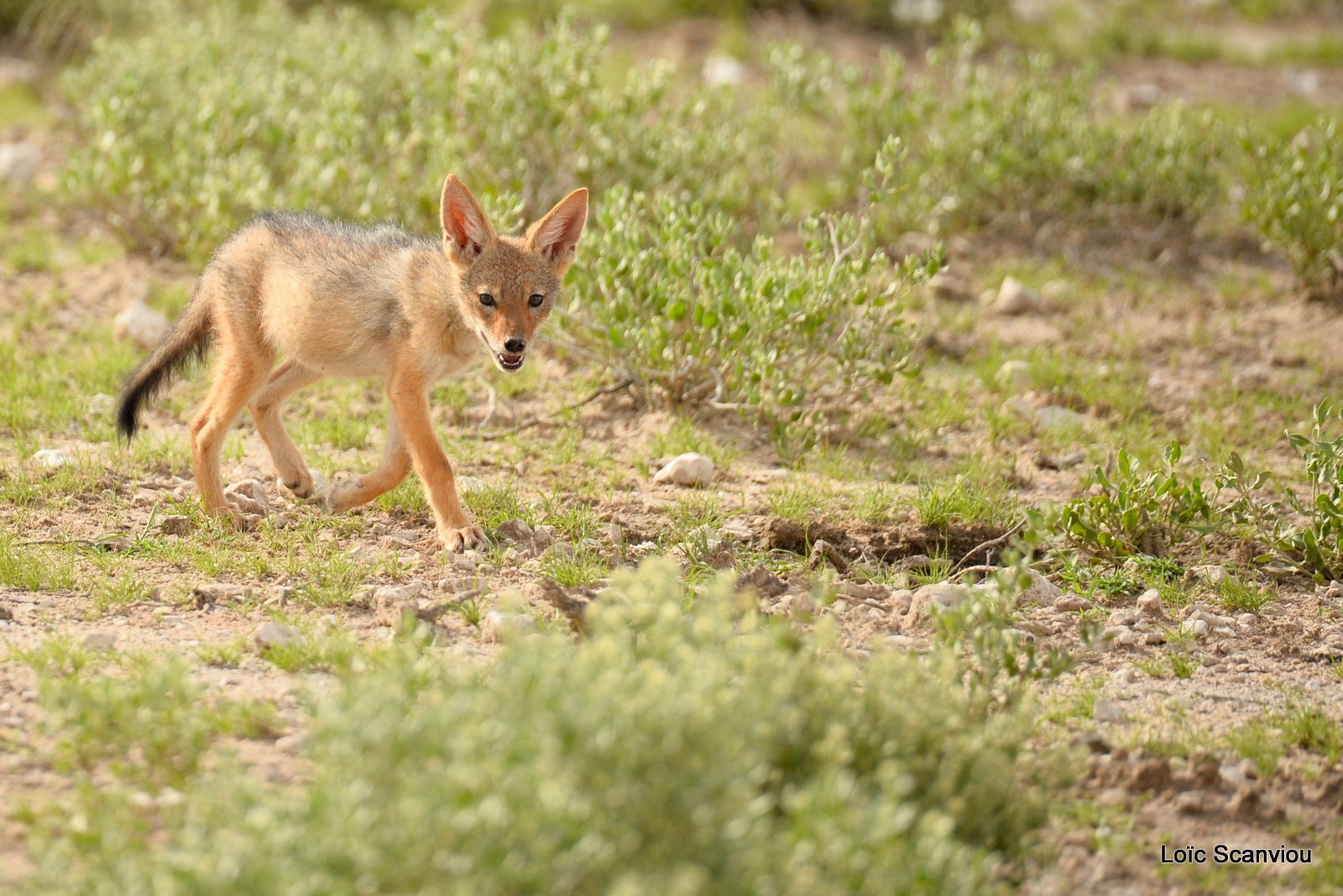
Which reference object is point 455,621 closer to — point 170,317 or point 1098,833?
point 1098,833

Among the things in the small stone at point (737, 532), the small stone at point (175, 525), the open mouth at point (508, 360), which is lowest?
the small stone at point (175, 525)

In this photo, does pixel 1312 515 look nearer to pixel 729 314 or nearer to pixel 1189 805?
pixel 1189 805

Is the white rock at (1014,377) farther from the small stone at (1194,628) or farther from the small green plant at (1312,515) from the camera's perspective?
the small stone at (1194,628)

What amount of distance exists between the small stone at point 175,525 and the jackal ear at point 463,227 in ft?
4.62

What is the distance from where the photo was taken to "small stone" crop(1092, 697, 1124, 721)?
3.95m

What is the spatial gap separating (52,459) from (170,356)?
61 centimetres

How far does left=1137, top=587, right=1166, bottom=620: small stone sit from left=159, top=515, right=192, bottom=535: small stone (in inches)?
133

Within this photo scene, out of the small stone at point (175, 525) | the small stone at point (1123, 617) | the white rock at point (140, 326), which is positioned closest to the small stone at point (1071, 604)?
the small stone at point (1123, 617)

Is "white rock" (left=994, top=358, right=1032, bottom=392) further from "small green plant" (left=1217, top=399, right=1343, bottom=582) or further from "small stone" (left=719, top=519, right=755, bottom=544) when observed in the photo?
"small stone" (left=719, top=519, right=755, bottom=544)

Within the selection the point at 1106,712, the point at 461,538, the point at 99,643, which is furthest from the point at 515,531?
the point at 1106,712

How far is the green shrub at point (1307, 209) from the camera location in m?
7.55

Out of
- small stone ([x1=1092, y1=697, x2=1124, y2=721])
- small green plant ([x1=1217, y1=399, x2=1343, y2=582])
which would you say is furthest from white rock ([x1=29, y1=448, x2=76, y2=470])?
small green plant ([x1=1217, y1=399, x2=1343, y2=582])

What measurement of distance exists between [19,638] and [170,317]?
3669mm

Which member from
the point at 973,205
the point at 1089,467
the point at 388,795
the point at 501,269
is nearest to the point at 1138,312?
the point at 973,205
